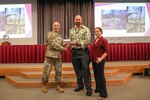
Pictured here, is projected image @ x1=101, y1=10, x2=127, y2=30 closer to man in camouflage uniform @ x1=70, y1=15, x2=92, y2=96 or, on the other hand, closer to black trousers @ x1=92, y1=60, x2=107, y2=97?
man in camouflage uniform @ x1=70, y1=15, x2=92, y2=96

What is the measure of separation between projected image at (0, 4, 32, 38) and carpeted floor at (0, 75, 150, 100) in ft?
12.9

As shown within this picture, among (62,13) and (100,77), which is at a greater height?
(62,13)

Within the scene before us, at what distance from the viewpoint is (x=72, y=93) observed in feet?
16.2

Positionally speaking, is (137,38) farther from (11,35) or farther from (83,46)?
(83,46)

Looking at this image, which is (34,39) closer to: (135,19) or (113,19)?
(113,19)

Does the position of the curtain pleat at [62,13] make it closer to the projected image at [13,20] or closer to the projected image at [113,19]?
the projected image at [113,19]

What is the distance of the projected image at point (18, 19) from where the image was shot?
9352mm

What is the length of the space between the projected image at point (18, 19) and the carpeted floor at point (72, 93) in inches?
155

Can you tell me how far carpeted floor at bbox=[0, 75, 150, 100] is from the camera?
468 centimetres

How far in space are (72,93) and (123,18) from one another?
205 inches

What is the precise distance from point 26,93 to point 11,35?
15.6ft

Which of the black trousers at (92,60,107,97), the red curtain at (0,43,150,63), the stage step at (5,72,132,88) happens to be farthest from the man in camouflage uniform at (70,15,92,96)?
the red curtain at (0,43,150,63)

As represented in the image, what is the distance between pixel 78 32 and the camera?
15.4ft

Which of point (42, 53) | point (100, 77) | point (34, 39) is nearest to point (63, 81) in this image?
point (100, 77)
